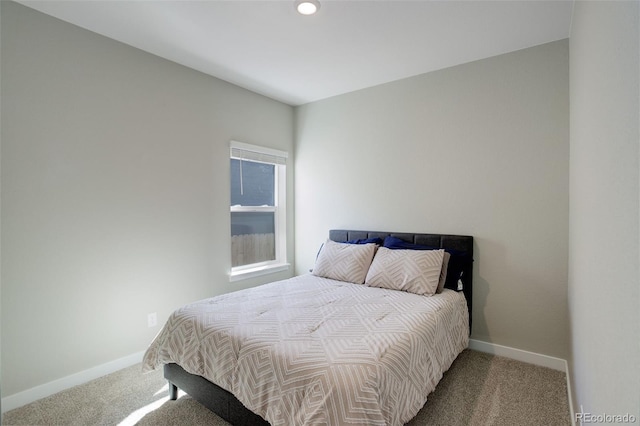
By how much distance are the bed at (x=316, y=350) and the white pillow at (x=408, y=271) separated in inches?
1.5

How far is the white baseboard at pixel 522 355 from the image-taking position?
8.12 feet

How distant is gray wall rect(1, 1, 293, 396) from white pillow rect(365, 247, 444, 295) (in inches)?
66.3

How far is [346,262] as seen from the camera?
3.00 meters

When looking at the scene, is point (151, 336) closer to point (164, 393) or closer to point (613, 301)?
point (164, 393)

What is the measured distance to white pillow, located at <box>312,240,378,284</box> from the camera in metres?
2.92

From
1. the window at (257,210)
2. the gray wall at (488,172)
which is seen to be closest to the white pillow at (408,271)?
the gray wall at (488,172)

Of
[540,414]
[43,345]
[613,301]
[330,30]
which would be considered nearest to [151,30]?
[330,30]

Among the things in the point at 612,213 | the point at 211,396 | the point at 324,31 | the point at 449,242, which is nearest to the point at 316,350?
the point at 211,396

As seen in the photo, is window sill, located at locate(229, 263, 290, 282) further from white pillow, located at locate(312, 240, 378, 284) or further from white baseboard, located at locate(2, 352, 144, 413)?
white baseboard, located at locate(2, 352, 144, 413)

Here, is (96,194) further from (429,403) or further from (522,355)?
(522,355)

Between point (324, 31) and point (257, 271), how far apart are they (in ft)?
8.44

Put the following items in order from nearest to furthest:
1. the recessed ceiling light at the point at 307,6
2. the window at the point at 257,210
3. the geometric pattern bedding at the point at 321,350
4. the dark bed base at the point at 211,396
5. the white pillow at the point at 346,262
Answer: the geometric pattern bedding at the point at 321,350
the dark bed base at the point at 211,396
the recessed ceiling light at the point at 307,6
the white pillow at the point at 346,262
the window at the point at 257,210

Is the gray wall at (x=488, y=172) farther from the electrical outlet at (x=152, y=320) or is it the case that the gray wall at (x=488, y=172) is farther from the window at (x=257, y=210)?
the electrical outlet at (x=152, y=320)

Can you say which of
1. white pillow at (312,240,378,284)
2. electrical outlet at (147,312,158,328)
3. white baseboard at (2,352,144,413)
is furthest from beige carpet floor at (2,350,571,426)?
white pillow at (312,240,378,284)
